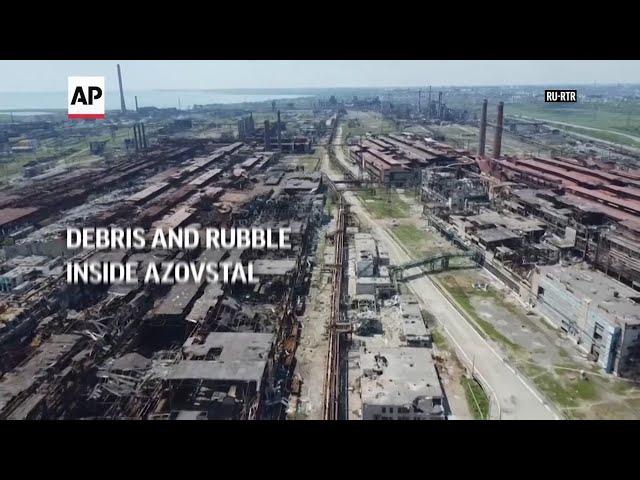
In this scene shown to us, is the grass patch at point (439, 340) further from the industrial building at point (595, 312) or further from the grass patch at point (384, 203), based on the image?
the grass patch at point (384, 203)

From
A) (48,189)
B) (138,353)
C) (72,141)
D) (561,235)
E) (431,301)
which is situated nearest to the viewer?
(138,353)

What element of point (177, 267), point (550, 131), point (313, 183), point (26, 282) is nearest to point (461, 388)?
point (177, 267)

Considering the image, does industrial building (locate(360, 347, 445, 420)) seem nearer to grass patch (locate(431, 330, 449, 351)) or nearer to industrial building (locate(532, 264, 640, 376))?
grass patch (locate(431, 330, 449, 351))

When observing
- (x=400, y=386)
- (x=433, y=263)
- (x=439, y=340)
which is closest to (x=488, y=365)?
(x=439, y=340)

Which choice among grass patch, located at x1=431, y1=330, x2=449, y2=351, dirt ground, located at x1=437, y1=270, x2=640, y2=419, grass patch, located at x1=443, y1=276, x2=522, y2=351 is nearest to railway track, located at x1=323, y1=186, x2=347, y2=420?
grass patch, located at x1=431, y1=330, x2=449, y2=351

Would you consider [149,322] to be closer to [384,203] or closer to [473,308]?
[473,308]
